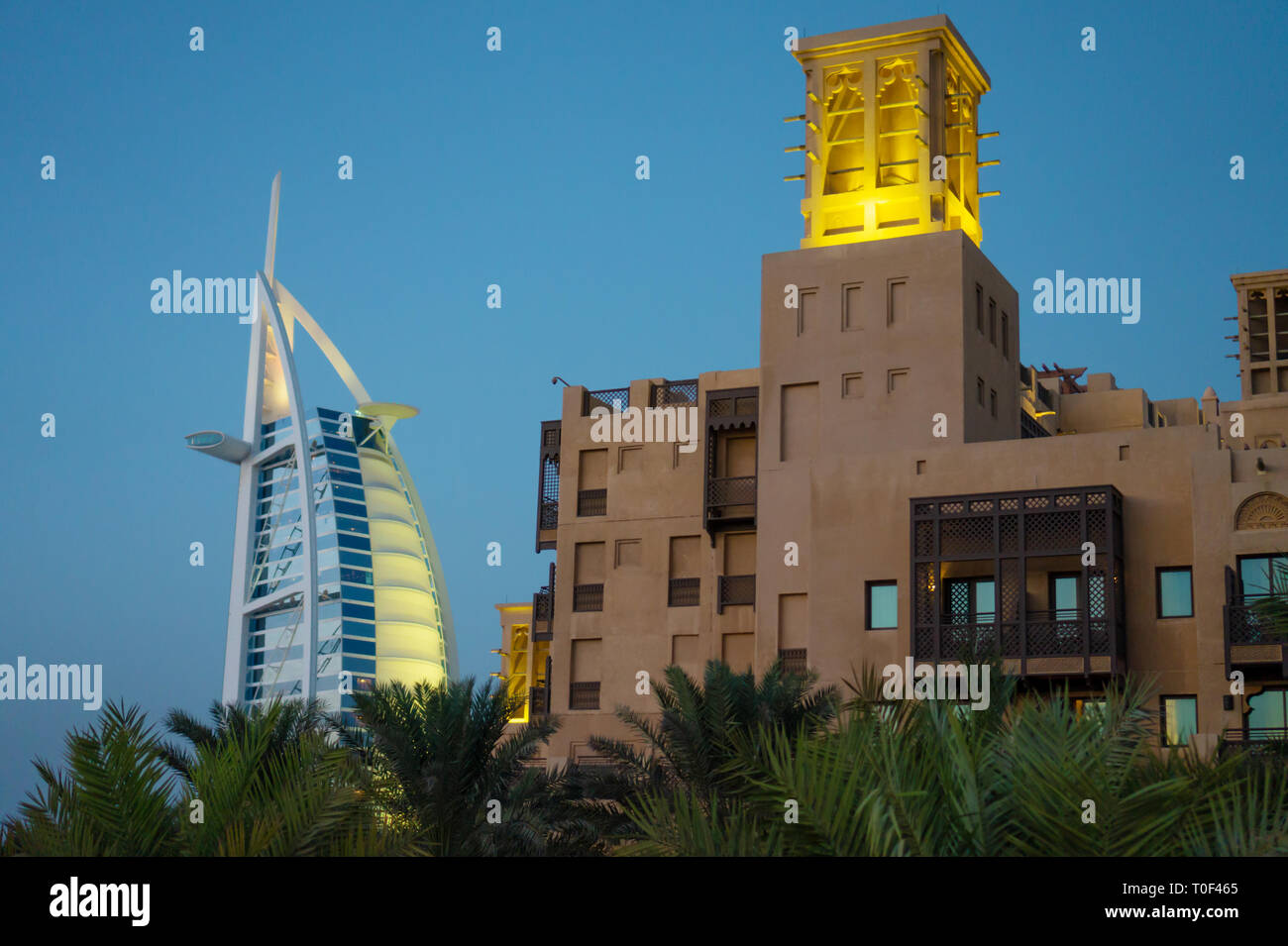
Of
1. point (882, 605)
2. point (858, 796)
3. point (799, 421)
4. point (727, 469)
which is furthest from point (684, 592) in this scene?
point (858, 796)

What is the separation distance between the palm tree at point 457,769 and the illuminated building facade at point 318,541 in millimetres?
74928

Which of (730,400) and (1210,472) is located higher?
(730,400)

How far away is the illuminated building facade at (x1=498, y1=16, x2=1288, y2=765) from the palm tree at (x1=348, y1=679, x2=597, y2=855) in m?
13.3

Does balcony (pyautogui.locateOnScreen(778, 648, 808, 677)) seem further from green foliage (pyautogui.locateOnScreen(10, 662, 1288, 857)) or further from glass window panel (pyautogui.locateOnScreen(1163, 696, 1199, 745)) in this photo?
green foliage (pyautogui.locateOnScreen(10, 662, 1288, 857))

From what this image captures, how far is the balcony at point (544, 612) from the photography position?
47188 millimetres

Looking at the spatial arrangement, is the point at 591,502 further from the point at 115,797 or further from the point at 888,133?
the point at 115,797

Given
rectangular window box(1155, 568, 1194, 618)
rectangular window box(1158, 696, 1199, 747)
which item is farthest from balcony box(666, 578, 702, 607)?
rectangular window box(1158, 696, 1199, 747)

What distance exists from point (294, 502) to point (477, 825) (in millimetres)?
83186

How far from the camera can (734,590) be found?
4281 centimetres

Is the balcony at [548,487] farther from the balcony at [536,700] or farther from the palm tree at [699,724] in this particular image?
the palm tree at [699,724]
